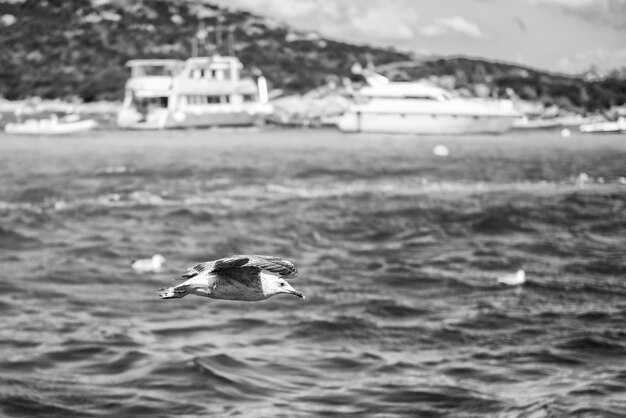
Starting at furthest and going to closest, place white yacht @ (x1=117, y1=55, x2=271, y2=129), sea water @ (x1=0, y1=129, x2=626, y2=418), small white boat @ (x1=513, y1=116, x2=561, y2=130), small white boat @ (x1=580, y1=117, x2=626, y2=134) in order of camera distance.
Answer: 1. small white boat @ (x1=513, y1=116, x2=561, y2=130)
2. small white boat @ (x1=580, y1=117, x2=626, y2=134)
3. white yacht @ (x1=117, y1=55, x2=271, y2=129)
4. sea water @ (x1=0, y1=129, x2=626, y2=418)

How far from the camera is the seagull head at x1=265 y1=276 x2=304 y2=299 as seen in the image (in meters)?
6.25

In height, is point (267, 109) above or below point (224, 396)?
above

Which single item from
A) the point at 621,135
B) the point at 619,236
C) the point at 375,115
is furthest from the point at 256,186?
the point at 621,135

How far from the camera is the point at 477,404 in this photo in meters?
19.7

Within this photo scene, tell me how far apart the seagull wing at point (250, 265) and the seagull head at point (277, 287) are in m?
0.06

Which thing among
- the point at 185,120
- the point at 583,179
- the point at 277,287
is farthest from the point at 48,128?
the point at 277,287

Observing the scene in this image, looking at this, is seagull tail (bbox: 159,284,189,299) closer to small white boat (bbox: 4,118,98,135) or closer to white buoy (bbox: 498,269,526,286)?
white buoy (bbox: 498,269,526,286)

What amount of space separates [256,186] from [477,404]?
98.8 ft

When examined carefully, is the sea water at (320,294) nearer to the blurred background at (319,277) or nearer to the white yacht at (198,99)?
the blurred background at (319,277)

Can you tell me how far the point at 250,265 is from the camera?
6.05 m

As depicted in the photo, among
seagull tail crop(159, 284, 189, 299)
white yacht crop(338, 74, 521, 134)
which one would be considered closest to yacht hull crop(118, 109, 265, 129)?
white yacht crop(338, 74, 521, 134)

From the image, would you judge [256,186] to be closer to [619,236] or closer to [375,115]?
[619,236]

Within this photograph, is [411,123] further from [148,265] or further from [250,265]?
[250,265]

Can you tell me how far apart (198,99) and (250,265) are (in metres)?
94.3
